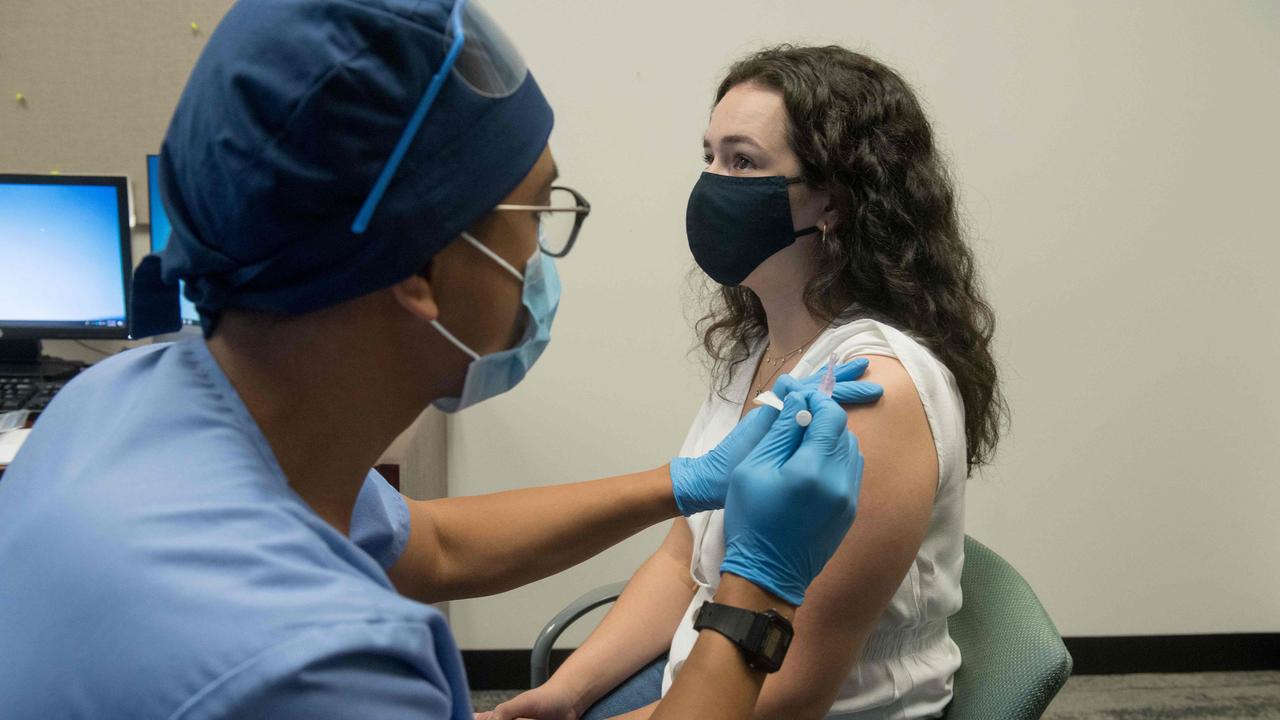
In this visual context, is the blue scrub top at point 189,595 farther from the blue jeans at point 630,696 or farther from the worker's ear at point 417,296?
the blue jeans at point 630,696

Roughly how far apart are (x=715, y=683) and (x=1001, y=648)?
449 millimetres

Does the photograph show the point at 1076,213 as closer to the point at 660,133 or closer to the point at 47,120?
the point at 660,133

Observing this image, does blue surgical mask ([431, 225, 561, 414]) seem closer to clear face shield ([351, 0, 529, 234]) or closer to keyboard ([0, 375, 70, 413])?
clear face shield ([351, 0, 529, 234])

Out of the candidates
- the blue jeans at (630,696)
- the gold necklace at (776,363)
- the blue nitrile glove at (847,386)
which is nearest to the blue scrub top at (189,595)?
the blue nitrile glove at (847,386)

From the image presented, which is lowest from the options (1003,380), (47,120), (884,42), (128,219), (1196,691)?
(1196,691)

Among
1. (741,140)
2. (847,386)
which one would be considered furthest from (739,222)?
(847,386)

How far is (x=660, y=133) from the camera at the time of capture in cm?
233

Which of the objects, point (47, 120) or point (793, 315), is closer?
point (793, 315)

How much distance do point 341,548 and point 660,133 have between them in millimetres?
1807

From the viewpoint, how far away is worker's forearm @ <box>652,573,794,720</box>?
2.76 ft

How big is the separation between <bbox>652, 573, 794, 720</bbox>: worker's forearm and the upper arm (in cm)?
20

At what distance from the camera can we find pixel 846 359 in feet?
3.93

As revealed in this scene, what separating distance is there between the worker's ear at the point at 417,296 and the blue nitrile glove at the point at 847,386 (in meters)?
0.50

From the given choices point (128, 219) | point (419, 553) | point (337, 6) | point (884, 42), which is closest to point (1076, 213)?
point (884, 42)
